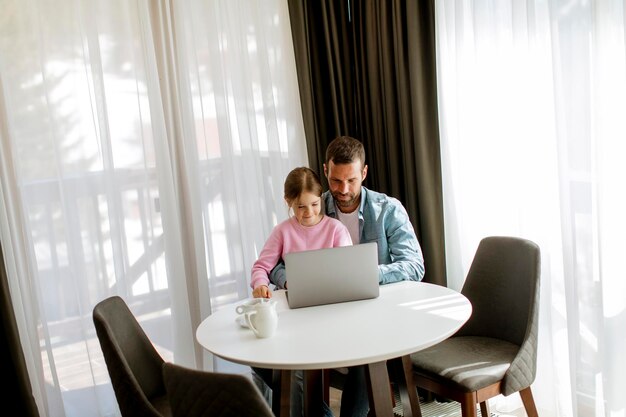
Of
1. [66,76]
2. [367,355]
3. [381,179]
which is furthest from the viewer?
[381,179]

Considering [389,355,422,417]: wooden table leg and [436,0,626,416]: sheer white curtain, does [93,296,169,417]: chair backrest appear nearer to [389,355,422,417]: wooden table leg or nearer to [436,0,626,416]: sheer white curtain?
[389,355,422,417]: wooden table leg

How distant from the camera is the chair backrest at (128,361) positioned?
5.89ft

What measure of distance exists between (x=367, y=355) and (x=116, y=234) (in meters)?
1.51

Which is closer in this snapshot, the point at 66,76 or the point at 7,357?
the point at 7,357

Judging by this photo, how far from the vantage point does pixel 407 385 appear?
2.19m

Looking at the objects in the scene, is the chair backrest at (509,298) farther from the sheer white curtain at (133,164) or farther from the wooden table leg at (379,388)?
the sheer white curtain at (133,164)

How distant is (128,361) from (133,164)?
3.52 ft

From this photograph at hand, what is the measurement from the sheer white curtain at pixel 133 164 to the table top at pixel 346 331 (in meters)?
0.76

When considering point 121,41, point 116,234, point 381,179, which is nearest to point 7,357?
point 116,234

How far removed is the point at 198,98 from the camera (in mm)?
2971

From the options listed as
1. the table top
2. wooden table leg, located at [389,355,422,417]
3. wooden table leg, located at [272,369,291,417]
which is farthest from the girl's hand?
wooden table leg, located at [389,355,422,417]

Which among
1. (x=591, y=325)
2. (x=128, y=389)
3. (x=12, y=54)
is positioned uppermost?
(x=12, y=54)

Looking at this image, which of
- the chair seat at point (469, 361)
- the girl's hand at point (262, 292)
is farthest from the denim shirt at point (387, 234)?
the chair seat at point (469, 361)

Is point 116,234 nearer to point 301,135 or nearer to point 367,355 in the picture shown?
point 301,135
